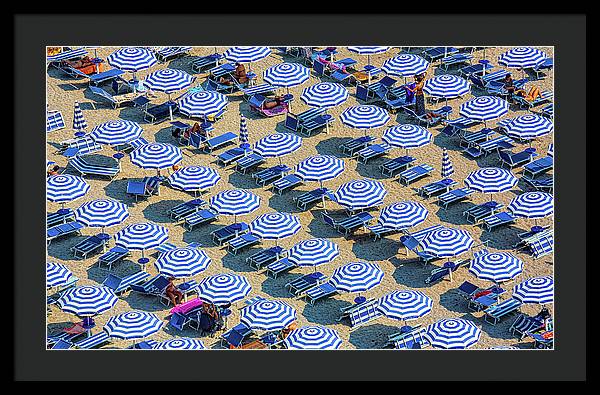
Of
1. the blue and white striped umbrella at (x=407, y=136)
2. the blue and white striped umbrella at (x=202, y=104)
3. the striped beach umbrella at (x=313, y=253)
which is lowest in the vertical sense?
the striped beach umbrella at (x=313, y=253)

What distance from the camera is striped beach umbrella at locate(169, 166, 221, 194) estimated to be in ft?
206

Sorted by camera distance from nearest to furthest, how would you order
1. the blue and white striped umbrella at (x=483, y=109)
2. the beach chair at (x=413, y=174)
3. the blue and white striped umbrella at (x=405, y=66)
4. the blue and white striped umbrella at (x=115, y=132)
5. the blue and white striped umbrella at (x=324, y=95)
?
the beach chair at (x=413, y=174), the blue and white striped umbrella at (x=115, y=132), the blue and white striped umbrella at (x=483, y=109), the blue and white striped umbrella at (x=324, y=95), the blue and white striped umbrella at (x=405, y=66)

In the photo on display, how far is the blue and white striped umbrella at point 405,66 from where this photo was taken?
230ft

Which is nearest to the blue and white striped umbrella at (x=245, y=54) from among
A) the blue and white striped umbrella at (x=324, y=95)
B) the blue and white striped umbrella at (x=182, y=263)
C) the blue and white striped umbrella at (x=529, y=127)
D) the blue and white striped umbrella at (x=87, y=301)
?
the blue and white striped umbrella at (x=324, y=95)

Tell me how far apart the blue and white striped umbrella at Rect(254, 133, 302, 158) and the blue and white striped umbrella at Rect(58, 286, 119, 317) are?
10.1 m

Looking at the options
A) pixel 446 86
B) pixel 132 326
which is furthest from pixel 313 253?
pixel 446 86

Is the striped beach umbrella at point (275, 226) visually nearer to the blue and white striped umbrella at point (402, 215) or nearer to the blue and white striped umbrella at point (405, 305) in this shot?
the blue and white striped umbrella at point (402, 215)

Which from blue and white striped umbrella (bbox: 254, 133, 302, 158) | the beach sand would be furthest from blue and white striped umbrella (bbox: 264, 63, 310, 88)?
blue and white striped umbrella (bbox: 254, 133, 302, 158)

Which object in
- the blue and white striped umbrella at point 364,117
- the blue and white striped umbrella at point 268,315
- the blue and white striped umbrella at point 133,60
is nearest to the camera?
the blue and white striped umbrella at point 268,315

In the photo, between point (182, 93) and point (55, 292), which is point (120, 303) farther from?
point (182, 93)

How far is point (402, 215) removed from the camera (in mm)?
60719

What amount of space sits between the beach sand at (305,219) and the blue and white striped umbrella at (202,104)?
2.89 ft

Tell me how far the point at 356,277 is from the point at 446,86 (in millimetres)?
13696

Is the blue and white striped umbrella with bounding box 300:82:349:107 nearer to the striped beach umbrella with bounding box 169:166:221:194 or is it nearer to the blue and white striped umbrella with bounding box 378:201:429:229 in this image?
the striped beach umbrella with bounding box 169:166:221:194
